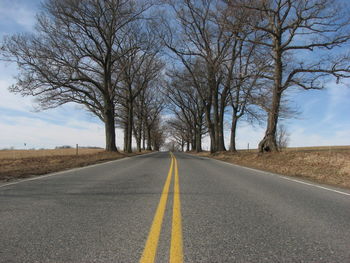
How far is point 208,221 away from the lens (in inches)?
167

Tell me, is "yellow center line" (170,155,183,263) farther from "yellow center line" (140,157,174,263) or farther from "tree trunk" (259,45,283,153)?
"tree trunk" (259,45,283,153)

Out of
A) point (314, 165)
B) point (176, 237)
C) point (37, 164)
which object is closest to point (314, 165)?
point (314, 165)

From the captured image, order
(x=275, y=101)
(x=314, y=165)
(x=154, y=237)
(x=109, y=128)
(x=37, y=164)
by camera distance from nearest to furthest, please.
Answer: (x=154, y=237) < (x=314, y=165) < (x=37, y=164) < (x=275, y=101) < (x=109, y=128)

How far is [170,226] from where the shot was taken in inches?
156

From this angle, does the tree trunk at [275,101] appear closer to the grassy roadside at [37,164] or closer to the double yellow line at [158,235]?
the grassy roadside at [37,164]

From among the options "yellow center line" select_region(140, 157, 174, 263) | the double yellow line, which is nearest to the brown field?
the double yellow line

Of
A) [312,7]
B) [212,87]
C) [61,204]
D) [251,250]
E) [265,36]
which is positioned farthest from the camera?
[212,87]

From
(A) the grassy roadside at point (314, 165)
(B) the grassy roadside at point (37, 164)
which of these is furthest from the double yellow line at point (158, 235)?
(A) the grassy roadside at point (314, 165)

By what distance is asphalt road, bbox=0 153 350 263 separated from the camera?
3021 millimetres

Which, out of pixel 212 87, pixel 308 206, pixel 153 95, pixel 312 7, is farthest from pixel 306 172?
pixel 153 95

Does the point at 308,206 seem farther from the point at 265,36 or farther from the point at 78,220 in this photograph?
the point at 265,36

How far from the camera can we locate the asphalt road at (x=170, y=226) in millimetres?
3021

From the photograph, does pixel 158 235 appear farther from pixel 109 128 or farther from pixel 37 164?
pixel 109 128

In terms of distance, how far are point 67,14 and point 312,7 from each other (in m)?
16.6
